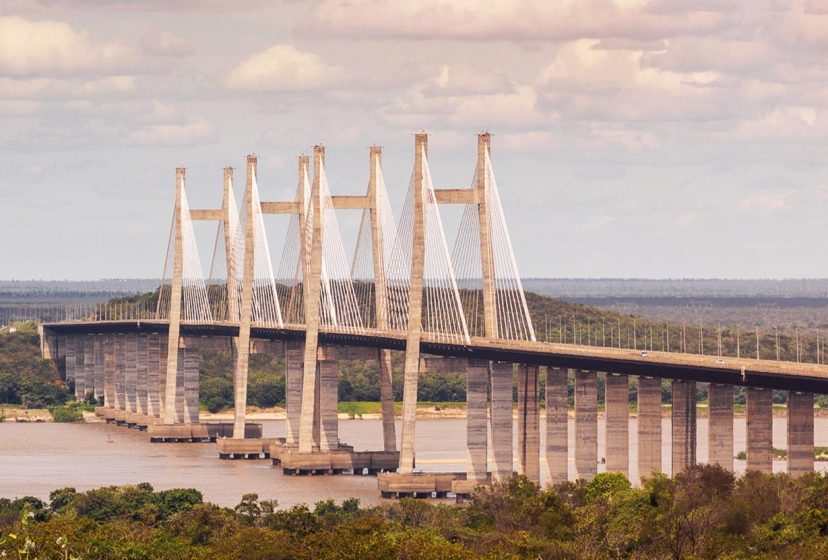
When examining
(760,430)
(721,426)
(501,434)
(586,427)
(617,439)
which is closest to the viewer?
(760,430)

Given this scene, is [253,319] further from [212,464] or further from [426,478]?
[426,478]

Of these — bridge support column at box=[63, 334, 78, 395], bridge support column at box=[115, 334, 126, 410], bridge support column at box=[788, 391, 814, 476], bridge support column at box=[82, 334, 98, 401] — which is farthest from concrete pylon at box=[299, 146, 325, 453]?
bridge support column at box=[63, 334, 78, 395]

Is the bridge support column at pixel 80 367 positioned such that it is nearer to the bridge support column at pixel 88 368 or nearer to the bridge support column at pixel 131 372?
the bridge support column at pixel 88 368

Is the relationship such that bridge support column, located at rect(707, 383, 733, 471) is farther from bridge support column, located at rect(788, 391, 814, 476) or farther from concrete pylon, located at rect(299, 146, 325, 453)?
concrete pylon, located at rect(299, 146, 325, 453)

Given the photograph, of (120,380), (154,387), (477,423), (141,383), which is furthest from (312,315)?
(120,380)

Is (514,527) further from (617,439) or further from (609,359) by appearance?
(609,359)

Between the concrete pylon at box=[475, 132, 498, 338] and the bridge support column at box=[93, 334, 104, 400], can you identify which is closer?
the concrete pylon at box=[475, 132, 498, 338]
